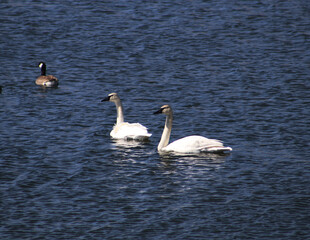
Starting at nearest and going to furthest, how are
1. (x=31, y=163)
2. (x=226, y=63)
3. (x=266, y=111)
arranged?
1. (x=31, y=163)
2. (x=266, y=111)
3. (x=226, y=63)

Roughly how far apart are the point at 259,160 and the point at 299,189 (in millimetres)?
2457

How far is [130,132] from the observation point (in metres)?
22.3

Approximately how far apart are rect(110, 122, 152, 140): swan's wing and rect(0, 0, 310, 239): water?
0.29m

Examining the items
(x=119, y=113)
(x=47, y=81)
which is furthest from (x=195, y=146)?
(x=47, y=81)

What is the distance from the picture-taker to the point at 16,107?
84.9 ft

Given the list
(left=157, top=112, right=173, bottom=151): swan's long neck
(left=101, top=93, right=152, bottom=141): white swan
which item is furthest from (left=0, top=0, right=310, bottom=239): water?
(left=157, top=112, right=173, bottom=151): swan's long neck

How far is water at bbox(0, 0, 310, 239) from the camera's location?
16.4 m

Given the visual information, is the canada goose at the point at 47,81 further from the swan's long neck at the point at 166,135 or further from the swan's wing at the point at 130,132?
the swan's long neck at the point at 166,135

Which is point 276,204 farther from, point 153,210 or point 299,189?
point 153,210

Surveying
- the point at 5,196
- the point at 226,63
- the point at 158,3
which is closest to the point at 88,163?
the point at 5,196

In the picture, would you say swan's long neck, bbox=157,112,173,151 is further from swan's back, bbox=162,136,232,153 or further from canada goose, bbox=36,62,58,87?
canada goose, bbox=36,62,58,87

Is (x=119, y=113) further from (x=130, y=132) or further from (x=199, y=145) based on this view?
(x=199, y=145)

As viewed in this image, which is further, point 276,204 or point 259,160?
point 259,160

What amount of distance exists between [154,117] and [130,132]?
2.81m
